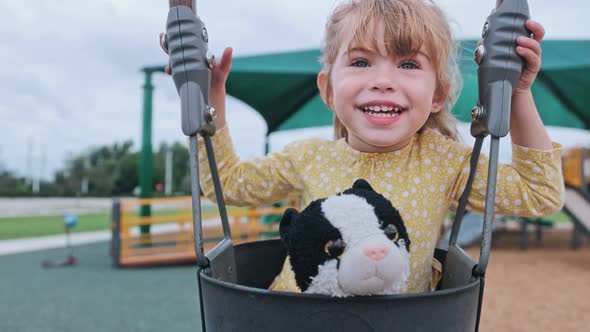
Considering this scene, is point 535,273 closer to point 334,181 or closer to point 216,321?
point 334,181

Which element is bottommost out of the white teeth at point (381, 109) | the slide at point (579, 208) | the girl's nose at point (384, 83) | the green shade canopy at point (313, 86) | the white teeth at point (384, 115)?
the slide at point (579, 208)

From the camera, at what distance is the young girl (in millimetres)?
848

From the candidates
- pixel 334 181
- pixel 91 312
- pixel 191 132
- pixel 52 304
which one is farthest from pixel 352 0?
pixel 52 304

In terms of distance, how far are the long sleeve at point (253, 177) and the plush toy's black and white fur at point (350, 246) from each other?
42 centimetres

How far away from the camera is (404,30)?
0.88m

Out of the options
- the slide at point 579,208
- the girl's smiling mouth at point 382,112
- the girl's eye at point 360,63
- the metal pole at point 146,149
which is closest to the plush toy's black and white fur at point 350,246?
the girl's smiling mouth at point 382,112

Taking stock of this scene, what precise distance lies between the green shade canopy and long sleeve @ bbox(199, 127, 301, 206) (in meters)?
2.80

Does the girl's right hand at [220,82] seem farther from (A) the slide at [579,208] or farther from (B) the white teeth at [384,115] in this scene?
(A) the slide at [579,208]

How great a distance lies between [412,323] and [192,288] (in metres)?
3.38

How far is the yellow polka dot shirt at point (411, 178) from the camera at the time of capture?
2.93 ft

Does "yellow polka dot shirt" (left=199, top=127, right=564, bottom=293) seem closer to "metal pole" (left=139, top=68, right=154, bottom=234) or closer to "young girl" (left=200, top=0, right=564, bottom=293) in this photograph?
"young girl" (left=200, top=0, right=564, bottom=293)

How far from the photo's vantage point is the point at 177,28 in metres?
0.80

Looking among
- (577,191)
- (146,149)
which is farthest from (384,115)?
(577,191)

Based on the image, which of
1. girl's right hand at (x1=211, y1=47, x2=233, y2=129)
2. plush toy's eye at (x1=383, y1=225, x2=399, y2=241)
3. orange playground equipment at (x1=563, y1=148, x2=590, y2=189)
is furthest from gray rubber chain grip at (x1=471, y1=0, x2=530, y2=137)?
orange playground equipment at (x1=563, y1=148, x2=590, y2=189)
